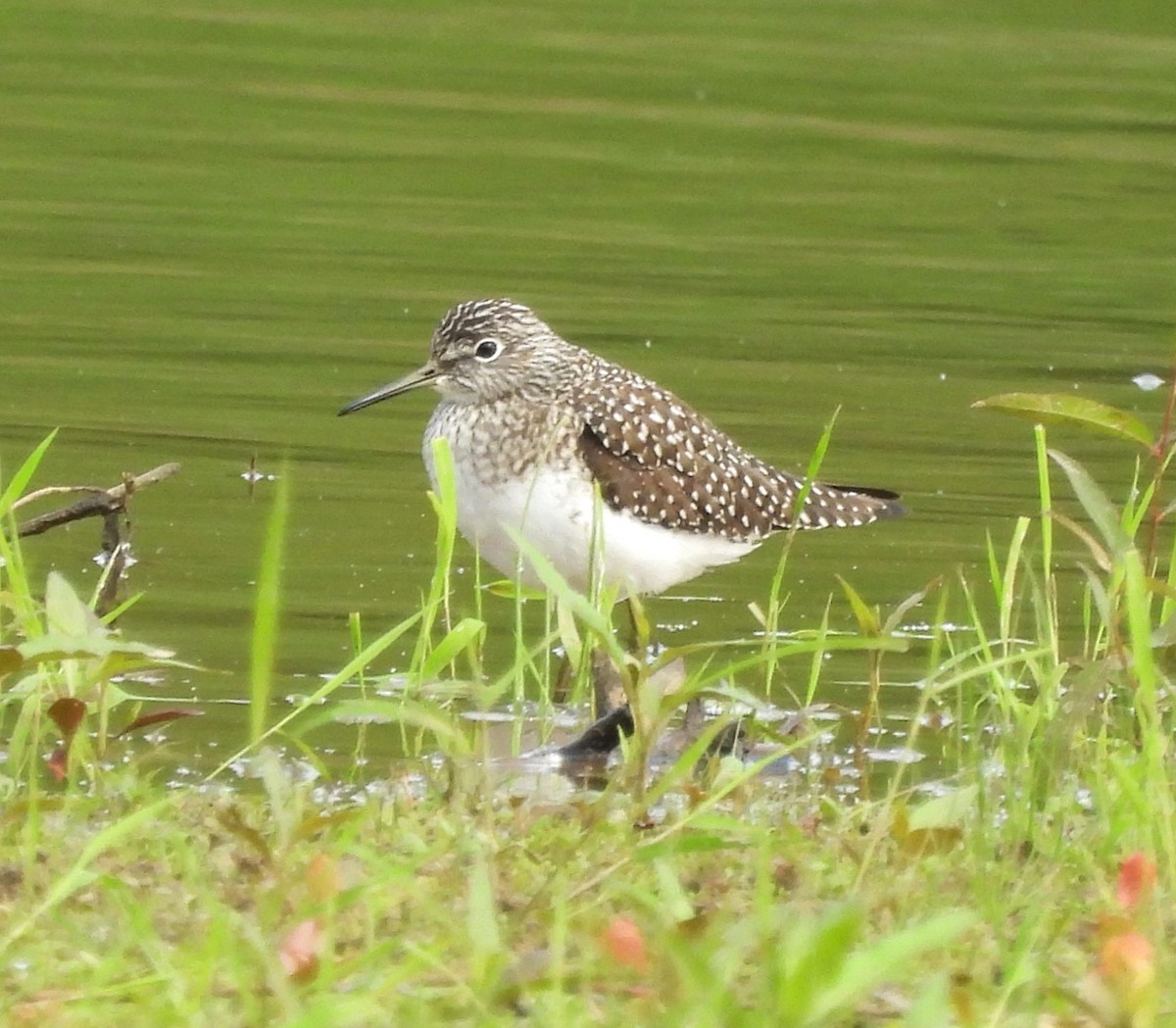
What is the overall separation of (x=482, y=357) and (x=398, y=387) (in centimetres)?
25

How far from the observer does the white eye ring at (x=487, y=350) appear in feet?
25.0

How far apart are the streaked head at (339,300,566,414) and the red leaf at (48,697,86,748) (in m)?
2.86

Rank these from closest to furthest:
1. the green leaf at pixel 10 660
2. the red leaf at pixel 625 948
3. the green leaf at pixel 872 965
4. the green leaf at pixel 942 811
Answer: the green leaf at pixel 872 965 → the red leaf at pixel 625 948 → the green leaf at pixel 942 811 → the green leaf at pixel 10 660

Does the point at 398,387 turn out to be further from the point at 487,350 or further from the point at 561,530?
the point at 561,530

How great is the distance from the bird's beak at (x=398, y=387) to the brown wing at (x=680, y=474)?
0.48 metres

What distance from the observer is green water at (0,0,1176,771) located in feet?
26.7

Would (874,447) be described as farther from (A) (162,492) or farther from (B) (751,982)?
(B) (751,982)

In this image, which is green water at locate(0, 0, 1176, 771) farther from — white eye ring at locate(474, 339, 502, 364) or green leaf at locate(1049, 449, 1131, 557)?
green leaf at locate(1049, 449, 1131, 557)

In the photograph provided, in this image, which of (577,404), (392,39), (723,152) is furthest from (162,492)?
(392,39)

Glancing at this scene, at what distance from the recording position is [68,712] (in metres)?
4.73

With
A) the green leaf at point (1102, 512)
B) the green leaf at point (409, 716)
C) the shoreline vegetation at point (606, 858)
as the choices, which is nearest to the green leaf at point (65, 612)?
the shoreline vegetation at point (606, 858)

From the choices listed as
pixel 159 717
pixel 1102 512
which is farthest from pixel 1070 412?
pixel 159 717

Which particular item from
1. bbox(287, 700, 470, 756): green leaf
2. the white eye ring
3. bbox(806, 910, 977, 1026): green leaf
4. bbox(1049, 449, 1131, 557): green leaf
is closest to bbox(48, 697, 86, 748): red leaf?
bbox(287, 700, 470, 756): green leaf

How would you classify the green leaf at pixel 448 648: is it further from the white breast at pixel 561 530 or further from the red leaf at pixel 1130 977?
the red leaf at pixel 1130 977
